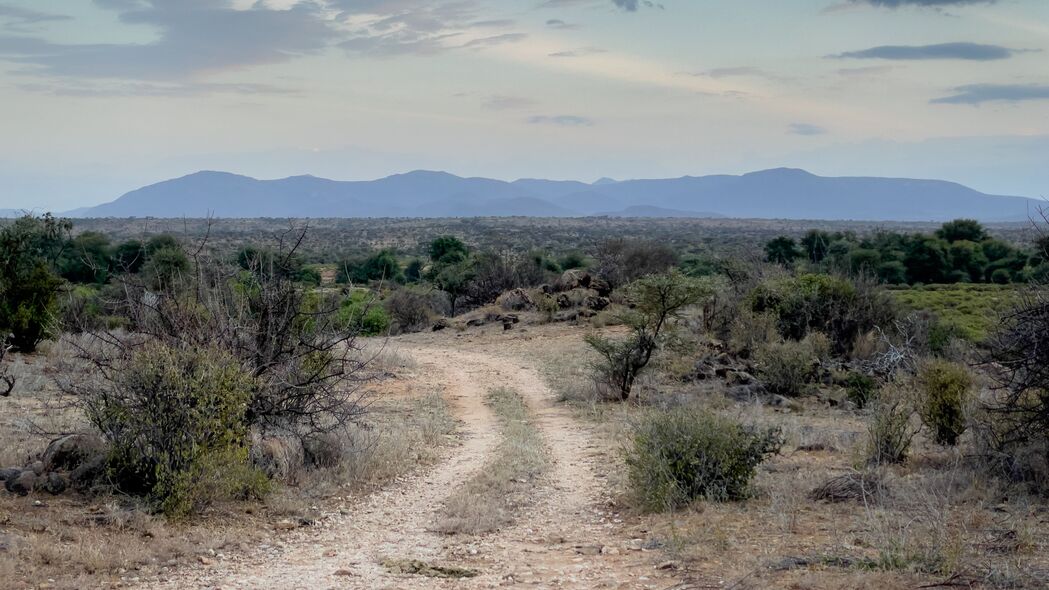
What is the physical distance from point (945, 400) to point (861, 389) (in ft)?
20.3

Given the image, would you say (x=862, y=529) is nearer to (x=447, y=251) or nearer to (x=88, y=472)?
(x=88, y=472)

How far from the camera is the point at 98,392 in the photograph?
929 cm

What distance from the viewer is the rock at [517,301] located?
34.5 m

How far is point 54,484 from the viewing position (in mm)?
8797

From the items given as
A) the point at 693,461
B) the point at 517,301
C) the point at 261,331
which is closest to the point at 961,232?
the point at 517,301

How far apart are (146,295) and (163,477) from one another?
304 centimetres

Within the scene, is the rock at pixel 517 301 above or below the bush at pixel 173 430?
below

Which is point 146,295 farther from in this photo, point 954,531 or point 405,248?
point 405,248

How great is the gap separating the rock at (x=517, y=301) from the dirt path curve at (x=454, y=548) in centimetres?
2186

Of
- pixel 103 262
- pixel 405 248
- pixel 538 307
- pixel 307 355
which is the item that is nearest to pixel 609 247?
pixel 538 307

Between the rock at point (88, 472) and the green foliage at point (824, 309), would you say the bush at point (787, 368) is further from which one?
the rock at point (88, 472)

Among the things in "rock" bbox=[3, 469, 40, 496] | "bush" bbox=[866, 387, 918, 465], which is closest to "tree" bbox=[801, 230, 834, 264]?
"bush" bbox=[866, 387, 918, 465]

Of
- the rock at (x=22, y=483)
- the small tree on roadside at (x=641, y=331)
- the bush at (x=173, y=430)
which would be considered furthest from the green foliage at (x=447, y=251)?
the rock at (x=22, y=483)

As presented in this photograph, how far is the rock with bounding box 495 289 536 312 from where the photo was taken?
3453 centimetres
